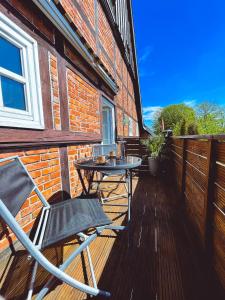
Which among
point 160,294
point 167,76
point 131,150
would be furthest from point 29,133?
point 167,76

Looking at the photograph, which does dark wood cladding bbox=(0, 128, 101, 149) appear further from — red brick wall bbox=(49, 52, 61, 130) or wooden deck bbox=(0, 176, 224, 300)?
wooden deck bbox=(0, 176, 224, 300)

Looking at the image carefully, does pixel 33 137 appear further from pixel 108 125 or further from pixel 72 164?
pixel 108 125

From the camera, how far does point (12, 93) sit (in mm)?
1390

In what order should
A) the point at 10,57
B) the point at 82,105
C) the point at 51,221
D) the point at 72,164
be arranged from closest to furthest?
the point at 51,221
the point at 10,57
the point at 72,164
the point at 82,105

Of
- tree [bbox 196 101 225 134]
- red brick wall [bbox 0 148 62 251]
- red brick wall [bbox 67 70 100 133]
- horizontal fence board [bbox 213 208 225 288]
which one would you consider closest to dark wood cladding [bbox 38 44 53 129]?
red brick wall [bbox 0 148 62 251]

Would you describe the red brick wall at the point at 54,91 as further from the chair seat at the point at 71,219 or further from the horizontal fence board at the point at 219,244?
the horizontal fence board at the point at 219,244

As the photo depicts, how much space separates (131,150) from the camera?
4652 mm

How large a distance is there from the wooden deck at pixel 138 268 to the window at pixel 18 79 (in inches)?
46.5

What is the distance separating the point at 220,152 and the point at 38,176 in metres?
1.62

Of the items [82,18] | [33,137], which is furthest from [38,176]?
[82,18]

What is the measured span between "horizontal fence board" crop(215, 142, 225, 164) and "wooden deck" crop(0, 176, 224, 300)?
0.85 meters

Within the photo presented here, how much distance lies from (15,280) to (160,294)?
3.37ft

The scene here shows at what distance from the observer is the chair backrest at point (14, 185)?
0.88m

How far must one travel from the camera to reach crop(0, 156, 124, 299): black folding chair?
75cm
